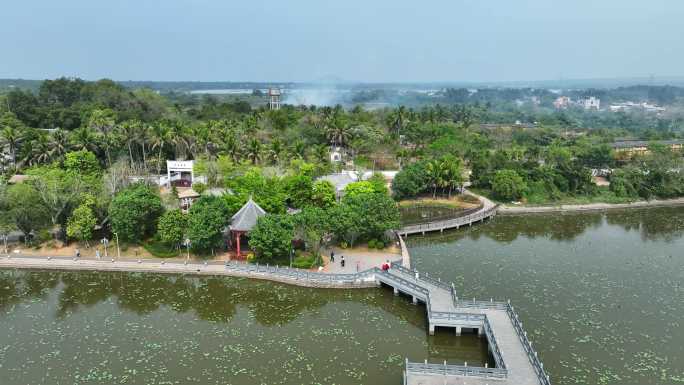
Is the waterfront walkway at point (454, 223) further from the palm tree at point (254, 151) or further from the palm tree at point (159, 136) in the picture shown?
the palm tree at point (159, 136)

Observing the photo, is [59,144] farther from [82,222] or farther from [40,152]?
[82,222]

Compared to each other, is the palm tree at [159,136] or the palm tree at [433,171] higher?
the palm tree at [159,136]

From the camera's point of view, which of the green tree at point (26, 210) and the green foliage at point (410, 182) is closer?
the green tree at point (26, 210)

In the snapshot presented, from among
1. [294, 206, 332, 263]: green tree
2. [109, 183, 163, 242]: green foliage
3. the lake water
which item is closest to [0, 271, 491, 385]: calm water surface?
the lake water

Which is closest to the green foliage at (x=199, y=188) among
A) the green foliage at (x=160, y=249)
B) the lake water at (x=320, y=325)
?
the green foliage at (x=160, y=249)

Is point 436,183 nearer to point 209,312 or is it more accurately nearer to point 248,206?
point 248,206

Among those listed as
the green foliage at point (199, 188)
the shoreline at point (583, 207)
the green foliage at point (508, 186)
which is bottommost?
the shoreline at point (583, 207)
